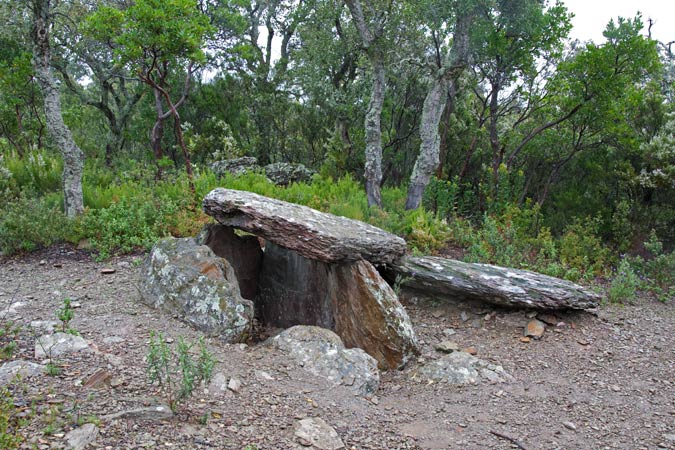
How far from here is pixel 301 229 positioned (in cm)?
529

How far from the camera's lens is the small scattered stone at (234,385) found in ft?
12.9

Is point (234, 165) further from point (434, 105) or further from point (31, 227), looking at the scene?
point (31, 227)

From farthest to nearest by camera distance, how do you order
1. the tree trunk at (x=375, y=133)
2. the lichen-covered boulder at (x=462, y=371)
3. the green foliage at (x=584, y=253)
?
the tree trunk at (x=375, y=133) → the green foliage at (x=584, y=253) → the lichen-covered boulder at (x=462, y=371)

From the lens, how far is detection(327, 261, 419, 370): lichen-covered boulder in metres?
5.28

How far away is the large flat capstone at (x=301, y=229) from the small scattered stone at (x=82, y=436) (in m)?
2.73

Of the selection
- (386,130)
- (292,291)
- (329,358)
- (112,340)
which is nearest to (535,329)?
(329,358)

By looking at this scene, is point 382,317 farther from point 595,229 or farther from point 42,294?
point 595,229

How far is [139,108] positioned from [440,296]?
11520 millimetres

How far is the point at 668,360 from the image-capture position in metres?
5.34

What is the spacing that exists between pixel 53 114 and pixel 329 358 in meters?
5.32

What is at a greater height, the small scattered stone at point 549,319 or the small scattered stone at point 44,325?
the small scattered stone at point 44,325

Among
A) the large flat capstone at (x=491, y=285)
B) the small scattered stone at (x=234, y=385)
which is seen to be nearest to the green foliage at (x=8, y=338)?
the small scattered stone at (x=234, y=385)

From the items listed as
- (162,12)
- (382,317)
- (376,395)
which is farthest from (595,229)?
(162,12)

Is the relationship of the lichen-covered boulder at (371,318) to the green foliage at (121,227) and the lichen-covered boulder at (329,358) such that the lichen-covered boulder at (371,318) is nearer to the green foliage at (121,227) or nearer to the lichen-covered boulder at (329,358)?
the lichen-covered boulder at (329,358)
